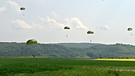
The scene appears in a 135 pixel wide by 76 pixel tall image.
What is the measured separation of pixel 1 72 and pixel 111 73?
25.1m

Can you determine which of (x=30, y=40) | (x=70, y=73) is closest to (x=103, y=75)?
(x=70, y=73)

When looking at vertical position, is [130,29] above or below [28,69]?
above

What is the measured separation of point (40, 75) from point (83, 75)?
6.33 metres

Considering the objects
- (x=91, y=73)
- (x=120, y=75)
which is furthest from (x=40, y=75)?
(x=120, y=75)

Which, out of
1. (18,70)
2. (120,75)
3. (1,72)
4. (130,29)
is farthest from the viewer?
(130,29)

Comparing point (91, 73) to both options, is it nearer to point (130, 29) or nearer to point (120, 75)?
point (120, 75)

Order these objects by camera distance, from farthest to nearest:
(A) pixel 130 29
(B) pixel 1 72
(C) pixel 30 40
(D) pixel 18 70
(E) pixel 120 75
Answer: (C) pixel 30 40, (A) pixel 130 29, (D) pixel 18 70, (B) pixel 1 72, (E) pixel 120 75

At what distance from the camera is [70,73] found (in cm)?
4884

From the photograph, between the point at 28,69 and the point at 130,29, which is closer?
the point at 28,69

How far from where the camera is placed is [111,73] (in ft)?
155

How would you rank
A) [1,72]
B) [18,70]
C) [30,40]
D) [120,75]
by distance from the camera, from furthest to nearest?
[30,40]
[18,70]
[1,72]
[120,75]

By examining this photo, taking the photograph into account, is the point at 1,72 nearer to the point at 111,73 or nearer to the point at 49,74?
the point at 49,74

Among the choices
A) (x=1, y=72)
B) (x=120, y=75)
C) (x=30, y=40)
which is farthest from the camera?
(x=30, y=40)

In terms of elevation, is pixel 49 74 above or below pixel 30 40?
below
